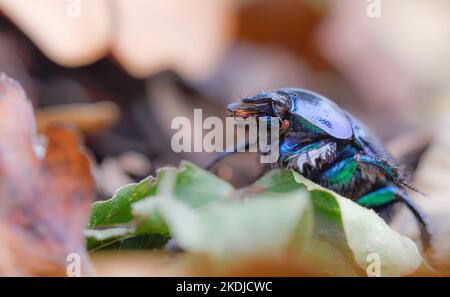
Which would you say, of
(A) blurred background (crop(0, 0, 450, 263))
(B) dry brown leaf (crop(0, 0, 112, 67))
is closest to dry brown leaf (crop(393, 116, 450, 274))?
(A) blurred background (crop(0, 0, 450, 263))

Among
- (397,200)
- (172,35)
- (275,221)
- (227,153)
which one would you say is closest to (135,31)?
(172,35)

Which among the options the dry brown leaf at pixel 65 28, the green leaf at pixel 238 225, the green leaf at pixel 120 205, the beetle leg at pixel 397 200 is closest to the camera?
the green leaf at pixel 238 225

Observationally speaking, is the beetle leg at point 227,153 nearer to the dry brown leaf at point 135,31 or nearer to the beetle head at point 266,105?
the beetle head at point 266,105

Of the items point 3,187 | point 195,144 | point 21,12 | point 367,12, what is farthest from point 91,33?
point 3,187

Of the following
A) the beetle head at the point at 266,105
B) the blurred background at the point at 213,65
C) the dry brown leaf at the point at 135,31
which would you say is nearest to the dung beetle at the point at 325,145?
the beetle head at the point at 266,105

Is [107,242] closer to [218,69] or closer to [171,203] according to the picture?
[171,203]

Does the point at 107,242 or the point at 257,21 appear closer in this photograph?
the point at 107,242

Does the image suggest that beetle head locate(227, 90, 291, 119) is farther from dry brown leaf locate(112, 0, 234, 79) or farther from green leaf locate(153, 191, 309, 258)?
dry brown leaf locate(112, 0, 234, 79)
